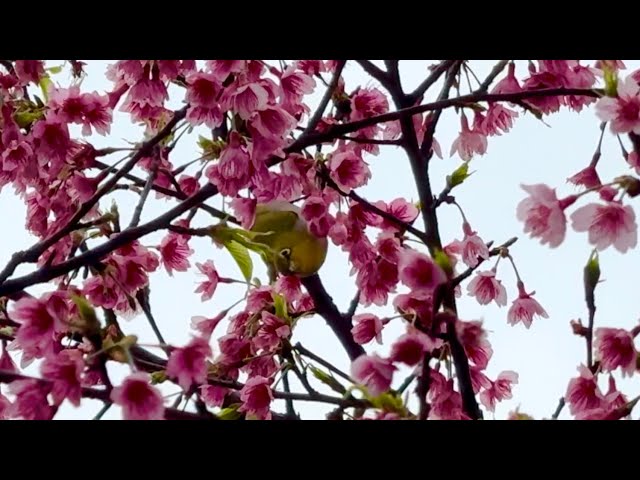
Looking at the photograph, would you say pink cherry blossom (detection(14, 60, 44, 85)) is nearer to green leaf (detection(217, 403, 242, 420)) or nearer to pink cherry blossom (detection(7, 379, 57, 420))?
green leaf (detection(217, 403, 242, 420))

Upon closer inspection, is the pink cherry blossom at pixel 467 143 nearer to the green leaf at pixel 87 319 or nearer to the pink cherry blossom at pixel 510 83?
the pink cherry blossom at pixel 510 83

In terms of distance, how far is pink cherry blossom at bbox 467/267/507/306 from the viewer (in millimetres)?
2021

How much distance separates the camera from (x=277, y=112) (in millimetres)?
1637

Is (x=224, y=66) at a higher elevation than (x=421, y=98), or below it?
below

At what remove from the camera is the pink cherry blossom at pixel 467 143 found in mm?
1999

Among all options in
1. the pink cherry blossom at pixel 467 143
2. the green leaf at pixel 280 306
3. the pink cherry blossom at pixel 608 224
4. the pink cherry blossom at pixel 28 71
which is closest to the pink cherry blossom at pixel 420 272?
the pink cherry blossom at pixel 608 224

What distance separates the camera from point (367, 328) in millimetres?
1858

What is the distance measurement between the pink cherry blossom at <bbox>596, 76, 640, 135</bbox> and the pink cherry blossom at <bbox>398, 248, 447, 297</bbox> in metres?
0.36

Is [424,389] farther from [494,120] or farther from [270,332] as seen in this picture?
[494,120]

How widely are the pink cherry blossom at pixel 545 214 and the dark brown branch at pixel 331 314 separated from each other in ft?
3.21

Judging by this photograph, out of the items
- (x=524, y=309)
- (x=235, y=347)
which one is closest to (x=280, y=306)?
(x=235, y=347)
